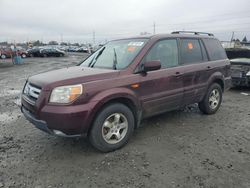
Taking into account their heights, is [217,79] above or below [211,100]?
above

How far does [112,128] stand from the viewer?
362 centimetres

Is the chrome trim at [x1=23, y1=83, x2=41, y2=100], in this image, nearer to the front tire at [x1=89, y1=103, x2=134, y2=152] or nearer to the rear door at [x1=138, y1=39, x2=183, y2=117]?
the front tire at [x1=89, y1=103, x2=134, y2=152]

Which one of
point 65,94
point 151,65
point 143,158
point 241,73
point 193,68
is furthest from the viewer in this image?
point 241,73

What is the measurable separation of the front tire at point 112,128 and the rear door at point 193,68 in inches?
60.1

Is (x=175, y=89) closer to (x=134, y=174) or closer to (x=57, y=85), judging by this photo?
(x=134, y=174)

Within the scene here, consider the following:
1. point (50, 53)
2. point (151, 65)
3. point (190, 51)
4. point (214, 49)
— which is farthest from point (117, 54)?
point (50, 53)

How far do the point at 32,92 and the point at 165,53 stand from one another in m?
2.46

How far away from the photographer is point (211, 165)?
3.21m

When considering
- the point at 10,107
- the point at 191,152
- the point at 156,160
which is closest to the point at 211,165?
the point at 191,152

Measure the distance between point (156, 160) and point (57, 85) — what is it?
1.81 m

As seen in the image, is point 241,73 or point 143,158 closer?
point 143,158

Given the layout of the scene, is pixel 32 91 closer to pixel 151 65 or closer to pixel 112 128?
pixel 112 128

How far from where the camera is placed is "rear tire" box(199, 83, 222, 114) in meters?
5.24

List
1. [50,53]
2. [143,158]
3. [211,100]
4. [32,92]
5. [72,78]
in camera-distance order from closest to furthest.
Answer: [72,78]
[143,158]
[32,92]
[211,100]
[50,53]
